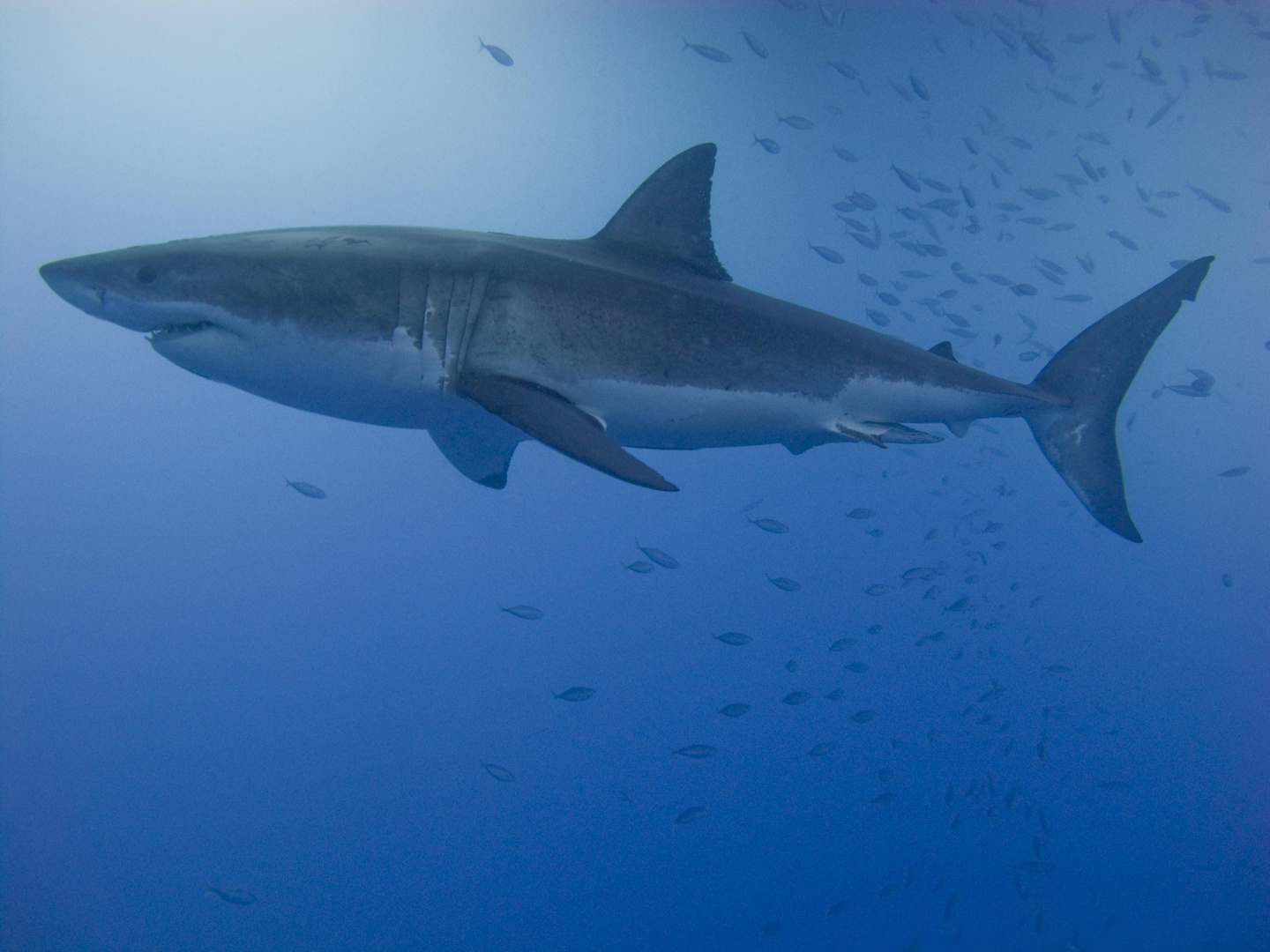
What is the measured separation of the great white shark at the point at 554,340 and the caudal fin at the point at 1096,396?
26 mm

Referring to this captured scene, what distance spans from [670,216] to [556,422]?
1.77 m

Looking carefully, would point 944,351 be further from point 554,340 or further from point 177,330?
point 177,330

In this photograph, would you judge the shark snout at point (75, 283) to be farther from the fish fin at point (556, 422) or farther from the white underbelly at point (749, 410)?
the white underbelly at point (749, 410)


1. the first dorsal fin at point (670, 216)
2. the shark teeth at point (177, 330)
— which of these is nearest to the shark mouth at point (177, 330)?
the shark teeth at point (177, 330)

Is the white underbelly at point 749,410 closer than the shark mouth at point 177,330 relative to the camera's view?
No

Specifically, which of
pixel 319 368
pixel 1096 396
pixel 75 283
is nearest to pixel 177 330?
pixel 75 283

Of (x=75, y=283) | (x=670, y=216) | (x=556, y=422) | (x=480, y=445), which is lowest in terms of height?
(x=480, y=445)

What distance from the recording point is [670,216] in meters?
3.52

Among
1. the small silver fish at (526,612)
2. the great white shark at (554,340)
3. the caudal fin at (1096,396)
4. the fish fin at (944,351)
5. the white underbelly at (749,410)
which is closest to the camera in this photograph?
the great white shark at (554,340)

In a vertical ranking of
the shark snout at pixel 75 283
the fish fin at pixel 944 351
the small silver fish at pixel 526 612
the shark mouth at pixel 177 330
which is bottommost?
the small silver fish at pixel 526 612

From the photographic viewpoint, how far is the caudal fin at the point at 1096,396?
417 cm

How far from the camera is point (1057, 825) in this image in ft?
65.9

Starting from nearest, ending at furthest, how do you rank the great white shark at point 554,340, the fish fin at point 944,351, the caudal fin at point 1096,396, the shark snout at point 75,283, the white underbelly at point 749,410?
the shark snout at point 75,283
the great white shark at point 554,340
the white underbelly at point 749,410
the fish fin at point 944,351
the caudal fin at point 1096,396

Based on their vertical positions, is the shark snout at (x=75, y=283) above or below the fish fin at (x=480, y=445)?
above
